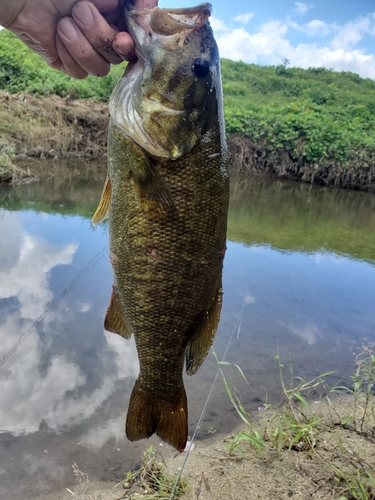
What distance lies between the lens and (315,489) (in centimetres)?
256

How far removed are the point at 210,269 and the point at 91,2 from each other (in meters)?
1.07

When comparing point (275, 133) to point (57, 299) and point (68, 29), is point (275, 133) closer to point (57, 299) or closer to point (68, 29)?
point (57, 299)

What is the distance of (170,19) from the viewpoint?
1550 millimetres

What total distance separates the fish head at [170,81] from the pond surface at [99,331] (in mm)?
2313

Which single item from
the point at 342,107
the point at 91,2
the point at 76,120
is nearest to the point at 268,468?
the point at 91,2

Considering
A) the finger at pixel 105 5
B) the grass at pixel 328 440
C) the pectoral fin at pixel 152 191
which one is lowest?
the grass at pixel 328 440

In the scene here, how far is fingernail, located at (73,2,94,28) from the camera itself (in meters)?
1.61

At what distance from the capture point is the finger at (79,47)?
170cm

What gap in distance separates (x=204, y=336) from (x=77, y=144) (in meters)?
14.1

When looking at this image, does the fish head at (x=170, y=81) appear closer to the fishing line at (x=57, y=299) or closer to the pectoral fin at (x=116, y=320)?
the pectoral fin at (x=116, y=320)

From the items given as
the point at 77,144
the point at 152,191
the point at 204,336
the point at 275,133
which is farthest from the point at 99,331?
the point at 275,133

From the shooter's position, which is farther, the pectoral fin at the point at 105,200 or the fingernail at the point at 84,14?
the pectoral fin at the point at 105,200

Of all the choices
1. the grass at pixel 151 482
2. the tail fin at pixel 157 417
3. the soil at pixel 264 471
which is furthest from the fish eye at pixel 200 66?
the grass at pixel 151 482

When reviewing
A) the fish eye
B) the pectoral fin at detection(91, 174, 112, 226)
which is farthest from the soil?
the fish eye
